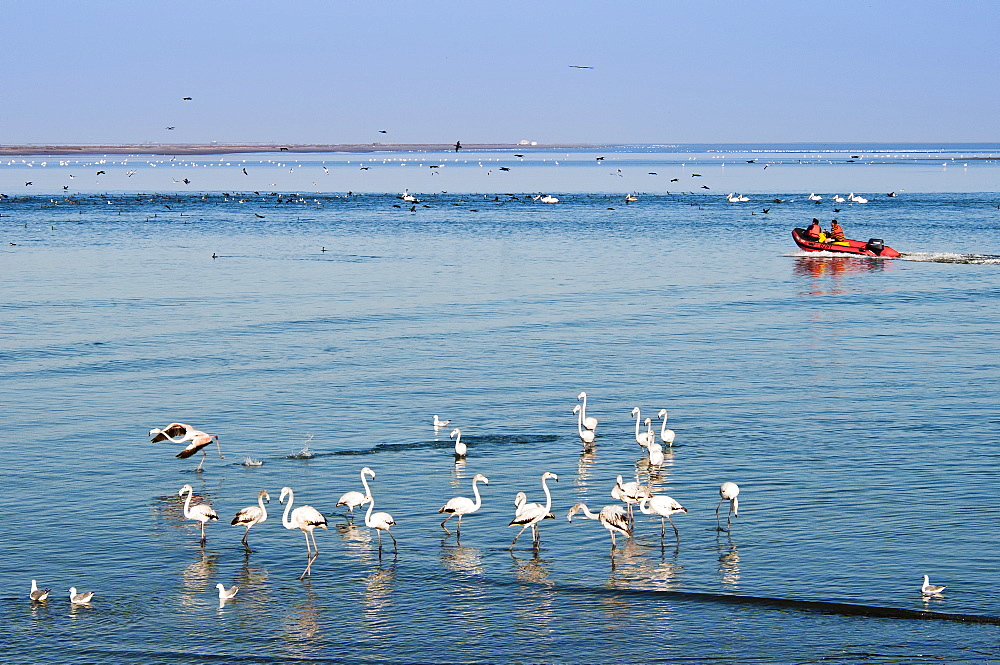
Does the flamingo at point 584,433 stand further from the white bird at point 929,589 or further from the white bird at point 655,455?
the white bird at point 929,589

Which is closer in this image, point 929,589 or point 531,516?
point 929,589

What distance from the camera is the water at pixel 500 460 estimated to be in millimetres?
13375

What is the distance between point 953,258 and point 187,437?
4478 cm

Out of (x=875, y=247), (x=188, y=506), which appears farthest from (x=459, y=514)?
(x=875, y=247)

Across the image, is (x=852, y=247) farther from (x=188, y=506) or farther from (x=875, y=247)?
(x=188, y=506)

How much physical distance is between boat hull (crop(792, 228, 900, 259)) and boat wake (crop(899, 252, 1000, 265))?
0.80 metres

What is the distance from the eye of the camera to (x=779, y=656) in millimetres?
12578

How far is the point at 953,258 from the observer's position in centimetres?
5569

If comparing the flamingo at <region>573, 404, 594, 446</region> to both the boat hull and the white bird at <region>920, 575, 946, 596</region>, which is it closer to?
the white bird at <region>920, 575, 946, 596</region>

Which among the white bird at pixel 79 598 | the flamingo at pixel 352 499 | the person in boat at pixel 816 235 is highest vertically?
the person in boat at pixel 816 235

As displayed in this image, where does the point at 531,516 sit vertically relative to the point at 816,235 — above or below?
below

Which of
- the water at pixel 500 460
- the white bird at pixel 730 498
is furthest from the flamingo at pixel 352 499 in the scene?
the white bird at pixel 730 498

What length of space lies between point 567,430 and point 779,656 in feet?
30.6

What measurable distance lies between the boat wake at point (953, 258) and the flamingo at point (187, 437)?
43.1 m
